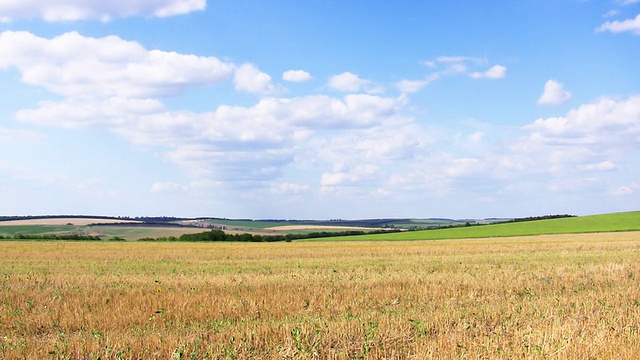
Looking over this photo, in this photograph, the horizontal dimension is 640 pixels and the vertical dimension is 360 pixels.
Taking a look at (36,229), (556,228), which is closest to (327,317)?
(556,228)

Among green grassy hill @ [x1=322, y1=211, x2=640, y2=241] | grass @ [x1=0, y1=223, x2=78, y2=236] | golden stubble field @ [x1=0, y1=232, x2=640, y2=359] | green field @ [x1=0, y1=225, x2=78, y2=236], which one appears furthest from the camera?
grass @ [x1=0, y1=223, x2=78, y2=236]

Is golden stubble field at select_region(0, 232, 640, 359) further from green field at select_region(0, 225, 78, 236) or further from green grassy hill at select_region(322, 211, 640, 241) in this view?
green field at select_region(0, 225, 78, 236)

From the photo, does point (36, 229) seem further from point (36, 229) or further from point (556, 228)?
point (556, 228)

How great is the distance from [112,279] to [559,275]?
14.4 metres

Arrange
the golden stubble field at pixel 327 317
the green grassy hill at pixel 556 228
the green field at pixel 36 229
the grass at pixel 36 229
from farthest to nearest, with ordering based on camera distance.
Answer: the grass at pixel 36 229 < the green field at pixel 36 229 < the green grassy hill at pixel 556 228 < the golden stubble field at pixel 327 317

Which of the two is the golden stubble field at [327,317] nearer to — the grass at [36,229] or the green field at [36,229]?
the green field at [36,229]

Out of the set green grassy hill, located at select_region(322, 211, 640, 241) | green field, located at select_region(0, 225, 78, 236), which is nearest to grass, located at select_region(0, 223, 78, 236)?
green field, located at select_region(0, 225, 78, 236)

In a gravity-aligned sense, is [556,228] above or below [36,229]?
below

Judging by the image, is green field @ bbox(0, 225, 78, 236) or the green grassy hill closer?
the green grassy hill

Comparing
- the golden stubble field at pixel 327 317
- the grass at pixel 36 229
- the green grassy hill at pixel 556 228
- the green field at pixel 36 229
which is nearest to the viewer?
the golden stubble field at pixel 327 317

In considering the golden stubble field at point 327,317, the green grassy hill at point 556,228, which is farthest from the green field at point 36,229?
the golden stubble field at point 327,317

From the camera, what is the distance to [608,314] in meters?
10.4

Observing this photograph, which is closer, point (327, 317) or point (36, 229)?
point (327, 317)

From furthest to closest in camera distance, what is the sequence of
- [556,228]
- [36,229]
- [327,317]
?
[36,229]
[556,228]
[327,317]
